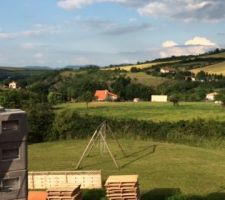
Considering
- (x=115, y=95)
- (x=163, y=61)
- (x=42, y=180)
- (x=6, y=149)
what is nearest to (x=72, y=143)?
(x=42, y=180)

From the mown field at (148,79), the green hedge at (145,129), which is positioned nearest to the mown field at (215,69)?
the mown field at (148,79)

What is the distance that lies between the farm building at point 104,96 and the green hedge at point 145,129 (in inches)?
1923

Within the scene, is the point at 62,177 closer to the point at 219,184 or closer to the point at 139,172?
the point at 139,172

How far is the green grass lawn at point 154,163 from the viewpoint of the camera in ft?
84.5

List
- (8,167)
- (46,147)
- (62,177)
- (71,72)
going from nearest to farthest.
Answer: (8,167)
(62,177)
(46,147)
(71,72)

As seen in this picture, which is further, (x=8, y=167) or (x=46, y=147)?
(x=46, y=147)

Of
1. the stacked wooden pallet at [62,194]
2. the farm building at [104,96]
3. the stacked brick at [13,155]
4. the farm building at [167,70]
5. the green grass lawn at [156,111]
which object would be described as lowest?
the green grass lawn at [156,111]

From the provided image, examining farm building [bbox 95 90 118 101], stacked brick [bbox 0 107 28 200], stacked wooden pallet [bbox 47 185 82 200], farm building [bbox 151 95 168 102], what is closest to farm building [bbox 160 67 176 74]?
farm building [bbox 95 90 118 101]

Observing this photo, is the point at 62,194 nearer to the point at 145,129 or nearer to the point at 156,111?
the point at 145,129

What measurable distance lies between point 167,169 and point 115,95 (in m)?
73.0

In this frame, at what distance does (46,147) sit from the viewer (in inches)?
1597

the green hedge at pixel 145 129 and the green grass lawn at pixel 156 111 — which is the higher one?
the green hedge at pixel 145 129

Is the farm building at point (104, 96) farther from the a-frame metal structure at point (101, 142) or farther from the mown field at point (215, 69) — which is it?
the a-frame metal structure at point (101, 142)

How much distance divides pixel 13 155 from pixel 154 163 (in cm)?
1557
